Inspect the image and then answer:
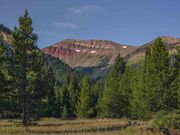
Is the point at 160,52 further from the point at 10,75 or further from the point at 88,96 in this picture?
the point at 88,96

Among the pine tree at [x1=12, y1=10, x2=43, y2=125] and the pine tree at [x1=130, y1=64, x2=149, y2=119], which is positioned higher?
the pine tree at [x1=12, y1=10, x2=43, y2=125]

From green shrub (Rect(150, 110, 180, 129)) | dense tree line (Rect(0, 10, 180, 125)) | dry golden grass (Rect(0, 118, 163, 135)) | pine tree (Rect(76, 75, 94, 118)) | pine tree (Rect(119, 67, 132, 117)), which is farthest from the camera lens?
pine tree (Rect(76, 75, 94, 118))

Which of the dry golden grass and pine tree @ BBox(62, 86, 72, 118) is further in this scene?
pine tree @ BBox(62, 86, 72, 118)

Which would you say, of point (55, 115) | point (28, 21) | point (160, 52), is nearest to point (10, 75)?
point (28, 21)

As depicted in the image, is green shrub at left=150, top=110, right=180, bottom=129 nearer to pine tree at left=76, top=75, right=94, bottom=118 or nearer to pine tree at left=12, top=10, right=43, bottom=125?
pine tree at left=12, top=10, right=43, bottom=125

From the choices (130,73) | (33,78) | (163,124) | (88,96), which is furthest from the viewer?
(88,96)

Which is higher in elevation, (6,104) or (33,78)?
(33,78)

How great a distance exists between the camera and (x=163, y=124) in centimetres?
2631

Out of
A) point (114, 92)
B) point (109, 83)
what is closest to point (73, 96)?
point (109, 83)

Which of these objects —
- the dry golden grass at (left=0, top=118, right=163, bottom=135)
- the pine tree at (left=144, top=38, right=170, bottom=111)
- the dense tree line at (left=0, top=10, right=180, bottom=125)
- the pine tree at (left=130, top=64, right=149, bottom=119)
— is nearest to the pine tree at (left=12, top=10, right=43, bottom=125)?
the dense tree line at (left=0, top=10, right=180, bottom=125)

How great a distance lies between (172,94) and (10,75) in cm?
2149

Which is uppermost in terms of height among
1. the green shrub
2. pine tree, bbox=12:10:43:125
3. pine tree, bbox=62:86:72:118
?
pine tree, bbox=12:10:43:125

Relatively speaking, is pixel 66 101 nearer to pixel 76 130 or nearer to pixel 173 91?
pixel 173 91

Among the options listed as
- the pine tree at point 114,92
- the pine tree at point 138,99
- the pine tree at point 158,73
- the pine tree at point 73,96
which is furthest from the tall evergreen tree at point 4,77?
the pine tree at point 73,96
